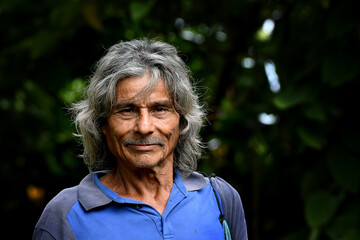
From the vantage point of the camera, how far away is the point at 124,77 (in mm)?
2029

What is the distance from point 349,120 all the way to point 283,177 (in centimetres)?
84

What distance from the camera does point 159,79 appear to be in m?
2.04

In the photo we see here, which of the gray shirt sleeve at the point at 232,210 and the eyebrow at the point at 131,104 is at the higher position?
the eyebrow at the point at 131,104

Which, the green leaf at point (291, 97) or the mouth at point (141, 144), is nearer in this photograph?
the mouth at point (141, 144)

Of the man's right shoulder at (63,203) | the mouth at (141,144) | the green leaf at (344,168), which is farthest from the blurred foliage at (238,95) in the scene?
the man's right shoulder at (63,203)

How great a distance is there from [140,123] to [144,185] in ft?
Answer: 0.87

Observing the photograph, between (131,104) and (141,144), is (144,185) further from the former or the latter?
(131,104)

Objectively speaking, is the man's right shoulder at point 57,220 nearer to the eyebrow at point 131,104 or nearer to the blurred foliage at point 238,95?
the eyebrow at point 131,104

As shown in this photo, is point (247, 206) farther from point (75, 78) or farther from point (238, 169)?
point (75, 78)

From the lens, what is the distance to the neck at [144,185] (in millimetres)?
2090

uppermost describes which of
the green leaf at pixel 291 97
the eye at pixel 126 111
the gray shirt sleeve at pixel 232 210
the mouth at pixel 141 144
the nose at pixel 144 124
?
the eye at pixel 126 111

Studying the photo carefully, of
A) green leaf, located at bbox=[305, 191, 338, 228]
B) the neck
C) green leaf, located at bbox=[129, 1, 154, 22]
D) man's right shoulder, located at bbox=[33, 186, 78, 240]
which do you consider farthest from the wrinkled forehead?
green leaf, located at bbox=[305, 191, 338, 228]

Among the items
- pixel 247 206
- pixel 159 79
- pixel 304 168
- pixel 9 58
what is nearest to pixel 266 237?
pixel 247 206

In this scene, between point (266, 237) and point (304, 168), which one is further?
point (266, 237)
